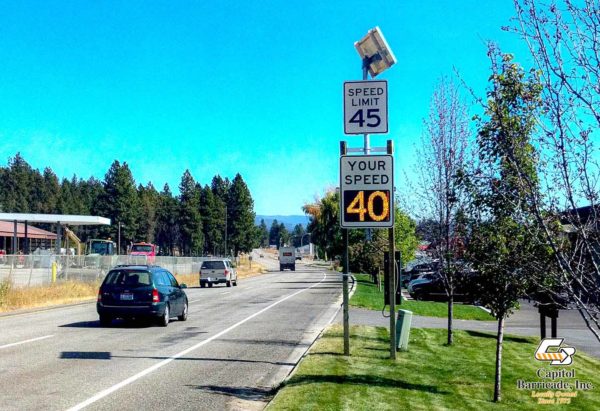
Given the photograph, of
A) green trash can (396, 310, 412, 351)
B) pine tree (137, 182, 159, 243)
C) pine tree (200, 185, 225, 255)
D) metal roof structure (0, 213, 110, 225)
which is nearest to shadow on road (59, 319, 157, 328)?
green trash can (396, 310, 412, 351)

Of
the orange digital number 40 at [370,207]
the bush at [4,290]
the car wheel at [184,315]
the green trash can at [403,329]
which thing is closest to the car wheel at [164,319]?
the car wheel at [184,315]

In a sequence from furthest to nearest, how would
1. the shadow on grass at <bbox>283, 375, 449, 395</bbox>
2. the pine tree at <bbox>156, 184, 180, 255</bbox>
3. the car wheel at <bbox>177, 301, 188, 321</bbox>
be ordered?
the pine tree at <bbox>156, 184, 180, 255</bbox> → the car wheel at <bbox>177, 301, 188, 321</bbox> → the shadow on grass at <bbox>283, 375, 449, 395</bbox>

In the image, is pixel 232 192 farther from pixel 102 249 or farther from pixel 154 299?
pixel 154 299

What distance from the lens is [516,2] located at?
5.43 m

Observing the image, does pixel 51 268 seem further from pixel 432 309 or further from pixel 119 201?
pixel 119 201

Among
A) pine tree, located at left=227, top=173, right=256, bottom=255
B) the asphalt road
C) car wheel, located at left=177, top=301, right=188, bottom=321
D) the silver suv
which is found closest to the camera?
the asphalt road

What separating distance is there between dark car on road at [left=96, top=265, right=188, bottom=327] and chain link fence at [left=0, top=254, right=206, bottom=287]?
8991 millimetres

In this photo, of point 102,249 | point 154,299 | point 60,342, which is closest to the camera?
point 60,342

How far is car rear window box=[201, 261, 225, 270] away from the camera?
43.6 metres

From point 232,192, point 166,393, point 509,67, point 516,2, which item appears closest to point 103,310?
Result: point 166,393

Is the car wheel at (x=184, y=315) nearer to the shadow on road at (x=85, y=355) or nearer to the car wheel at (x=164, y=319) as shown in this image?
the car wheel at (x=164, y=319)

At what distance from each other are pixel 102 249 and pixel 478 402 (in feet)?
204

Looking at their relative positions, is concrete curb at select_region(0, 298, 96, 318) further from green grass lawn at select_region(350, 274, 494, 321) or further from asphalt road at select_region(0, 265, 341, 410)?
green grass lawn at select_region(350, 274, 494, 321)

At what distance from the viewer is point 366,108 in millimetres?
11172
